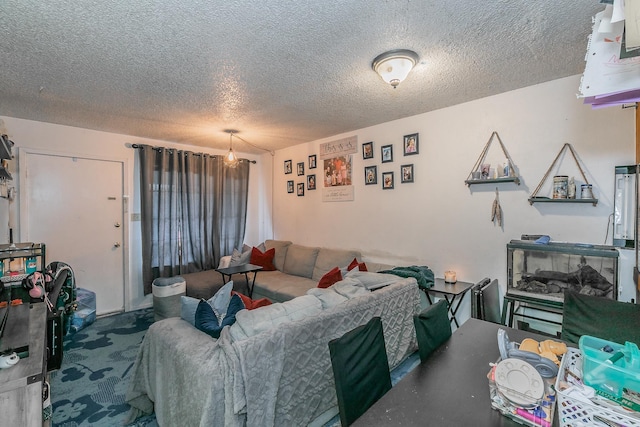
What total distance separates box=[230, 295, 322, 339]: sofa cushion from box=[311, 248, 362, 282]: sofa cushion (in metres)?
1.90

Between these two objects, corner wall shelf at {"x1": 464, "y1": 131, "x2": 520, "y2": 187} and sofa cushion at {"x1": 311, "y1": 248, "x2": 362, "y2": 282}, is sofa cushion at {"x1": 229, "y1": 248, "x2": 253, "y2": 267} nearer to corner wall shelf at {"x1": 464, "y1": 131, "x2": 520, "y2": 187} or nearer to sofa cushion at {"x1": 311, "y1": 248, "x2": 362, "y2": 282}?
sofa cushion at {"x1": 311, "y1": 248, "x2": 362, "y2": 282}

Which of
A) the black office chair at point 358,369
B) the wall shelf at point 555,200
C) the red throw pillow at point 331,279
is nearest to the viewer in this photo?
the black office chair at point 358,369

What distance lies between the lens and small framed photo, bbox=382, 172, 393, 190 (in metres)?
3.56

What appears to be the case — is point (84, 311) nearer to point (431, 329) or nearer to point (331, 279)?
point (331, 279)

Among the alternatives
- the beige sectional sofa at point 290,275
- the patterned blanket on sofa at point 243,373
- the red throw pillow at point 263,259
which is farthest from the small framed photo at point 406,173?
the red throw pillow at point 263,259

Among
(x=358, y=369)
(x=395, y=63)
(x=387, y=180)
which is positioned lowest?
(x=358, y=369)

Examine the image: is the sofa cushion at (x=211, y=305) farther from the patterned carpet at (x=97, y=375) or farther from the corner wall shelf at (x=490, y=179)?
the corner wall shelf at (x=490, y=179)

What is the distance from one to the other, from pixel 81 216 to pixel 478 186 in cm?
475

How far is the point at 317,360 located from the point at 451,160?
95.4 inches

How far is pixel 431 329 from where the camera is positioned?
1.50 m

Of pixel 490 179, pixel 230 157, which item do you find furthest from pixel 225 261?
pixel 490 179

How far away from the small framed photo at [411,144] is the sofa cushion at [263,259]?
254 cm

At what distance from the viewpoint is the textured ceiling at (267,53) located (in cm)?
154

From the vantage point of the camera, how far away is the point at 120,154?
3.94 m
